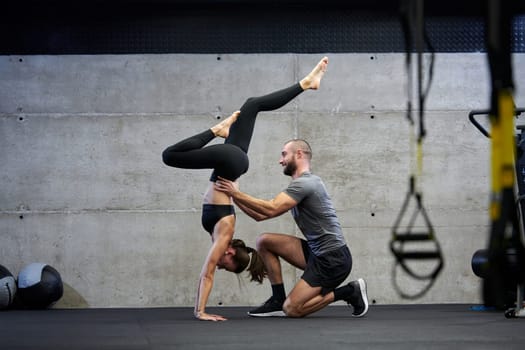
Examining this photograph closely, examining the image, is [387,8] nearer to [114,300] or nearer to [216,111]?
[216,111]

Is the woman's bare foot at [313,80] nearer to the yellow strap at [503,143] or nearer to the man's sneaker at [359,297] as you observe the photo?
the man's sneaker at [359,297]

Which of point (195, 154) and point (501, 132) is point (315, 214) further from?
point (501, 132)

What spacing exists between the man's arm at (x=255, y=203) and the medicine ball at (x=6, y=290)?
2.09 m

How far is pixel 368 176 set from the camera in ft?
21.7

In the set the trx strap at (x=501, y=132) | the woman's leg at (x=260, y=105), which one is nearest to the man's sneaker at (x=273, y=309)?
the woman's leg at (x=260, y=105)

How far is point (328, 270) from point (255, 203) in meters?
0.67

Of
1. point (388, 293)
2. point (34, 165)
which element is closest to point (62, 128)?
point (34, 165)

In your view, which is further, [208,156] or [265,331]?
[208,156]

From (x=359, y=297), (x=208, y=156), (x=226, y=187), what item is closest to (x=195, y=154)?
(x=208, y=156)

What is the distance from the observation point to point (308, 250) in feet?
16.5

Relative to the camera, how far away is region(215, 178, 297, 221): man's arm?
4.49 meters

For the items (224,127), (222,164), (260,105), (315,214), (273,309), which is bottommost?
(273,309)

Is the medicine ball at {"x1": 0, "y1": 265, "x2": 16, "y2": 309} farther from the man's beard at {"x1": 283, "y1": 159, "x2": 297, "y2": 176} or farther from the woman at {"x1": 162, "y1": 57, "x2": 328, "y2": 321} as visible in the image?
the man's beard at {"x1": 283, "y1": 159, "x2": 297, "y2": 176}

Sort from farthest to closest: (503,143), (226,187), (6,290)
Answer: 1. (6,290)
2. (226,187)
3. (503,143)
